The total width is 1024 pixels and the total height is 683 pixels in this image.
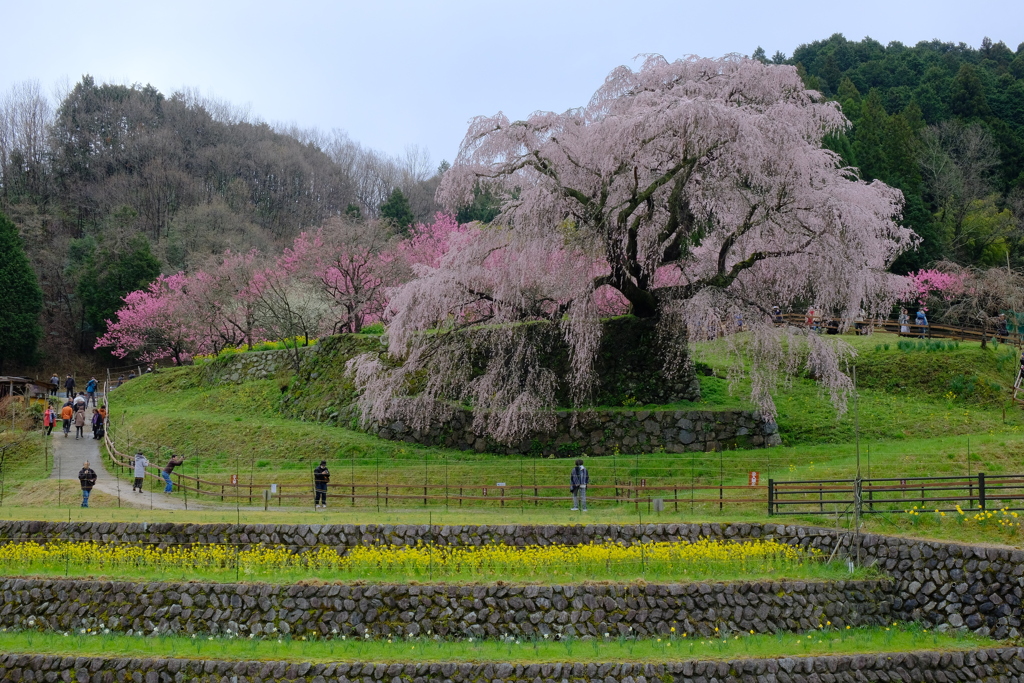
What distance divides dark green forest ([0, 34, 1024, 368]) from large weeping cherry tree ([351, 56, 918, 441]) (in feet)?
42.8

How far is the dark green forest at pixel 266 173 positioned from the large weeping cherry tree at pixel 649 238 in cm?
1306

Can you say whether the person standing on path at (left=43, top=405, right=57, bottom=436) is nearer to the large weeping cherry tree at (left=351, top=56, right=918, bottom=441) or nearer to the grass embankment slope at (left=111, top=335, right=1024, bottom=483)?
the grass embankment slope at (left=111, top=335, right=1024, bottom=483)

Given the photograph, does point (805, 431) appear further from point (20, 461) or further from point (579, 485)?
point (20, 461)

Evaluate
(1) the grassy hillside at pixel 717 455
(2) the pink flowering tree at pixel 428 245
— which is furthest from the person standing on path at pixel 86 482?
(2) the pink flowering tree at pixel 428 245

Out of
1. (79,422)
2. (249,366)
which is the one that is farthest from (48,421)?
(249,366)

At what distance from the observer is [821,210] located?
23.3m

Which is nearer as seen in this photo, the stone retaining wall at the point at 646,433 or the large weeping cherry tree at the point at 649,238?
the large weeping cherry tree at the point at 649,238

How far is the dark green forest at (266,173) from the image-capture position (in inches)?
2072

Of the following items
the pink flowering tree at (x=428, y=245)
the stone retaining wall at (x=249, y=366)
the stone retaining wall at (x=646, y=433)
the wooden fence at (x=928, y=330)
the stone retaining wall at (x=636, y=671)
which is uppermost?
the pink flowering tree at (x=428, y=245)

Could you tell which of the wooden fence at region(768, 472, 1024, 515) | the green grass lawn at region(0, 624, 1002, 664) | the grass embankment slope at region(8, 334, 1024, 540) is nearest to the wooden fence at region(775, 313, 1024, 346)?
the grass embankment slope at region(8, 334, 1024, 540)

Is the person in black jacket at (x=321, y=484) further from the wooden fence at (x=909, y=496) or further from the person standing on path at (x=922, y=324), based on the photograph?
the person standing on path at (x=922, y=324)

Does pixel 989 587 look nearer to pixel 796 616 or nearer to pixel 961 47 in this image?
pixel 796 616

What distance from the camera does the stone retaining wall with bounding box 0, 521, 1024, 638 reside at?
573 inches

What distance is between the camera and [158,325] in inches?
1976
